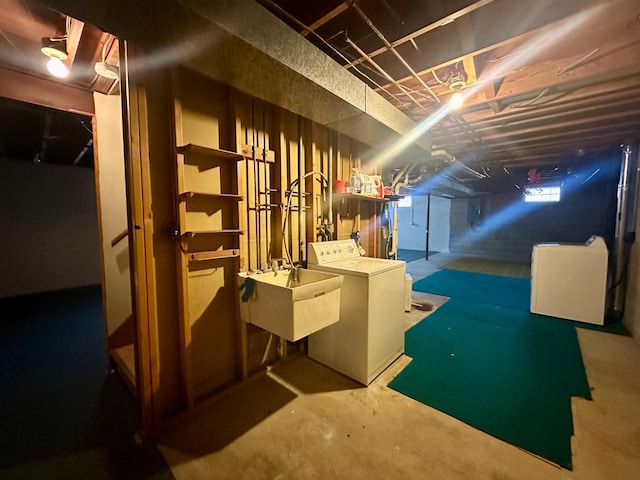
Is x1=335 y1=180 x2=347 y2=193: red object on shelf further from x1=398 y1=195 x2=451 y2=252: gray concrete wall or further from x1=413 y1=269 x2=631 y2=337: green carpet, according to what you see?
x1=398 y1=195 x2=451 y2=252: gray concrete wall

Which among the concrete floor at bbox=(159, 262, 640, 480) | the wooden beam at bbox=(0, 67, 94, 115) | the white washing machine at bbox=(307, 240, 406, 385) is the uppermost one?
the wooden beam at bbox=(0, 67, 94, 115)

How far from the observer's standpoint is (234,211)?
1.97 m

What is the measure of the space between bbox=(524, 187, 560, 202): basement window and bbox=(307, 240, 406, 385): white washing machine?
7731mm

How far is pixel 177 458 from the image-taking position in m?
1.45

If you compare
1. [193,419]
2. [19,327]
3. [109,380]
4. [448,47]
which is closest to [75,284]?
[19,327]

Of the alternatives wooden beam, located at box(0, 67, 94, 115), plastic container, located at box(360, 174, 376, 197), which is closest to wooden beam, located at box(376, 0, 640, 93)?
plastic container, located at box(360, 174, 376, 197)

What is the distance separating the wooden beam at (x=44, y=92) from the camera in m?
1.95

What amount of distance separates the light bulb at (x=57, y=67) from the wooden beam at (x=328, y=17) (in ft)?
5.56

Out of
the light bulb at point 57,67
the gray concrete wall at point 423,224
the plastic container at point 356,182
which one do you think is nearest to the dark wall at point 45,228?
the light bulb at point 57,67

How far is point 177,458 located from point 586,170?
860 cm

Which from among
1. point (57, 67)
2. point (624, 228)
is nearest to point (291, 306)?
point (57, 67)

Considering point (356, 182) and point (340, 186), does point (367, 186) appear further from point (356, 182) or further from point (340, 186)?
point (340, 186)

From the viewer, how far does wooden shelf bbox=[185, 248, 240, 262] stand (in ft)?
5.76

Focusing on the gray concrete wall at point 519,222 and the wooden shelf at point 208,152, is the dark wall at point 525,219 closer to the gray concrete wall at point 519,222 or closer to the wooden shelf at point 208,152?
the gray concrete wall at point 519,222
